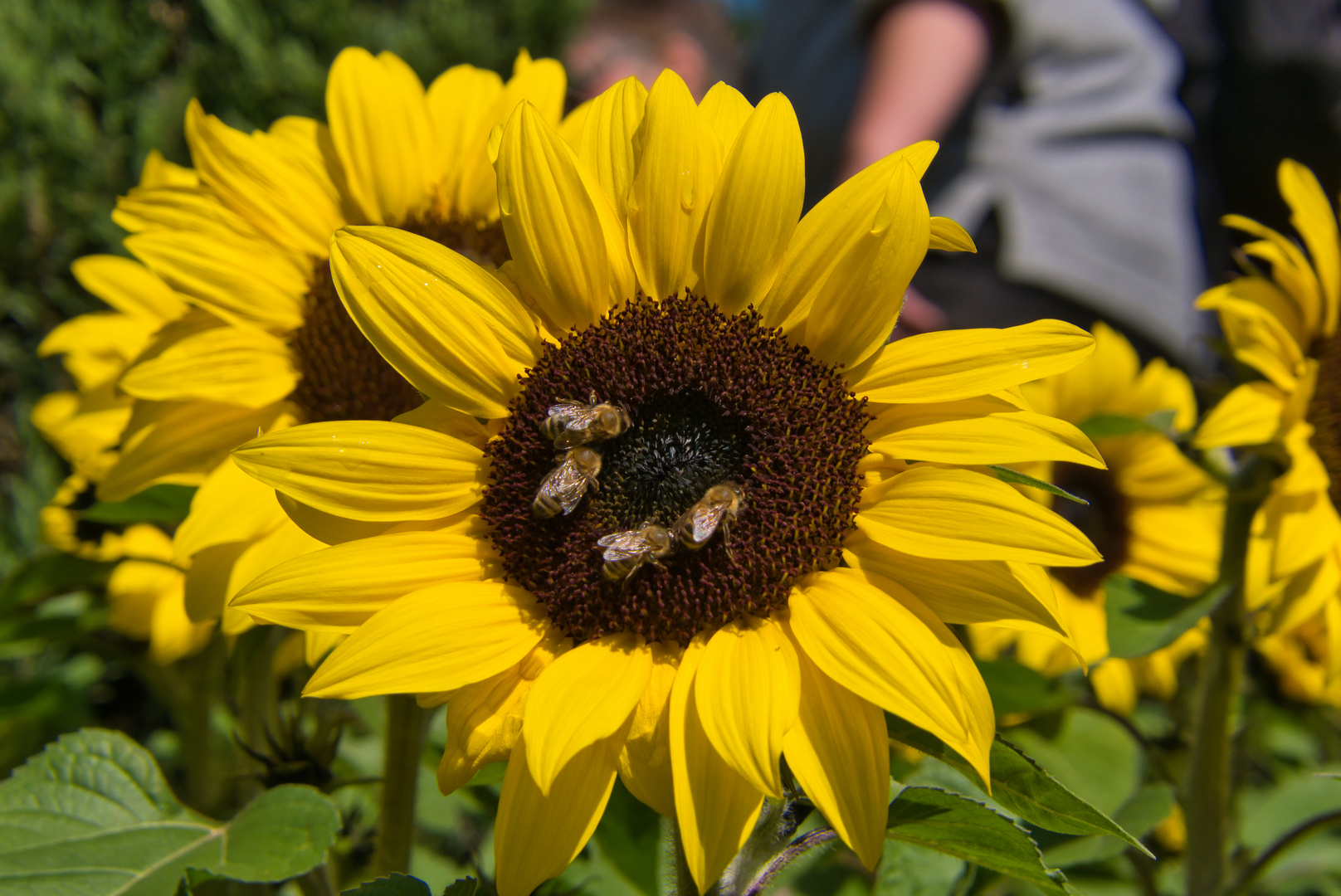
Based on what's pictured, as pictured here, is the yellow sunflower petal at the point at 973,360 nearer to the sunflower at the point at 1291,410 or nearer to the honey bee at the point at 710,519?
the honey bee at the point at 710,519

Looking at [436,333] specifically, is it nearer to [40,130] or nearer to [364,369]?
[364,369]

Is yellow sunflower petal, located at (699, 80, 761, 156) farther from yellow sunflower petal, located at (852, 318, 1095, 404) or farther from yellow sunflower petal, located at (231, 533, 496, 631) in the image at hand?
yellow sunflower petal, located at (231, 533, 496, 631)

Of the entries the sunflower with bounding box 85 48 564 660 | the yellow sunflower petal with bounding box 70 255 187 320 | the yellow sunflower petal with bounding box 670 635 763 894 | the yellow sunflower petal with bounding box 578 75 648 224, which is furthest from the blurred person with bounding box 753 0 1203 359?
the yellow sunflower petal with bounding box 670 635 763 894

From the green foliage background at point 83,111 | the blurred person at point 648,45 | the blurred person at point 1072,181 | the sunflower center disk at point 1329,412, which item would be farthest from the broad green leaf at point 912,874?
the blurred person at point 648,45

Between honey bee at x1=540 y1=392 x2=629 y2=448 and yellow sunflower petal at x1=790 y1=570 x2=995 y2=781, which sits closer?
yellow sunflower petal at x1=790 y1=570 x2=995 y2=781

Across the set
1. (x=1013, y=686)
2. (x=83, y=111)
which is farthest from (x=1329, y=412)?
(x=83, y=111)

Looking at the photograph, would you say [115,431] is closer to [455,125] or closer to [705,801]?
[455,125]

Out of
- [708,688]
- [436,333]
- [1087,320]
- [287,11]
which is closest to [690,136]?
[436,333]
